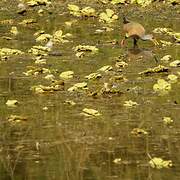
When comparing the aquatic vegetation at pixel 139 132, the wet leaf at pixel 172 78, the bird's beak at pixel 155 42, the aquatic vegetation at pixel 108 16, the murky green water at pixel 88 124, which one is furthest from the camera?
the aquatic vegetation at pixel 108 16

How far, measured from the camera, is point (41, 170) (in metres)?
4.38

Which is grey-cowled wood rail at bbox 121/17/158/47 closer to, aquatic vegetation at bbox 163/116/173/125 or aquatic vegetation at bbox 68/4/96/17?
aquatic vegetation at bbox 68/4/96/17

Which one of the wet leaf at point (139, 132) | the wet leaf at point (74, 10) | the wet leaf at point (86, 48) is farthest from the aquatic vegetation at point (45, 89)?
the wet leaf at point (74, 10)

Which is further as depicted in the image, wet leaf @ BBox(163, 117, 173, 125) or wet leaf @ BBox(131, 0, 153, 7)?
wet leaf @ BBox(131, 0, 153, 7)

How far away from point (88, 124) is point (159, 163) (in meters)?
0.96

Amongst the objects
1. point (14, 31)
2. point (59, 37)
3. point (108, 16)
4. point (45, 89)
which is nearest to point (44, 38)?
point (59, 37)

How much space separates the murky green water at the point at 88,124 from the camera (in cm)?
444

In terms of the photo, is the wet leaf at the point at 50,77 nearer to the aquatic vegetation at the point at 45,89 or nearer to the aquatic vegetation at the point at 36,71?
the aquatic vegetation at the point at 36,71

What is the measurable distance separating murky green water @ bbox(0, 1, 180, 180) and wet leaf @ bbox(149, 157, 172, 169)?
38 millimetres

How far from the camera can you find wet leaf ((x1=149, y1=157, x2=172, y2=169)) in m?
4.45

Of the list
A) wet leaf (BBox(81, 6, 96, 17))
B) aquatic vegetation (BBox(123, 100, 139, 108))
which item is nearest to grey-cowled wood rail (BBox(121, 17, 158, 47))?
wet leaf (BBox(81, 6, 96, 17))

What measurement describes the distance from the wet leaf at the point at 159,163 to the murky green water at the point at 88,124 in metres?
0.04

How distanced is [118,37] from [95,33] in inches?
20.3

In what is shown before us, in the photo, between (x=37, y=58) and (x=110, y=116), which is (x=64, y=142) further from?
(x=37, y=58)
